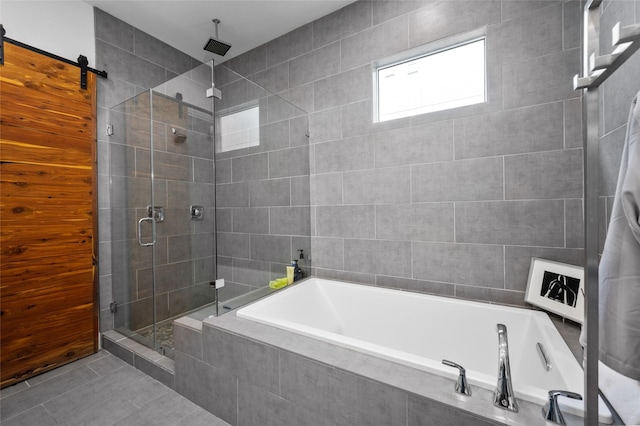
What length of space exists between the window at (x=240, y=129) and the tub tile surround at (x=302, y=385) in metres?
1.15

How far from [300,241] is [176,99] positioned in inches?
57.7

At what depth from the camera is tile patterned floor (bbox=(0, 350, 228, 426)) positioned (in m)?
1.54

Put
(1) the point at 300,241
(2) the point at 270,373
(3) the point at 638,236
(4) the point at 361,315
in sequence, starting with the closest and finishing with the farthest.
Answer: (3) the point at 638,236, (2) the point at 270,373, (4) the point at 361,315, (1) the point at 300,241

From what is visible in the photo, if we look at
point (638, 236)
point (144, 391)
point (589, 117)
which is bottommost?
point (144, 391)

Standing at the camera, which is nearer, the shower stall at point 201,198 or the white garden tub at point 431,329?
the white garden tub at point 431,329

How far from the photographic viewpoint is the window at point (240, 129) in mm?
1887

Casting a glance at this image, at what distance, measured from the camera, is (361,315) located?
6.76 feet

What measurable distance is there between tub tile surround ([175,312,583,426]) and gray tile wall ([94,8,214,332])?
0.51 metres

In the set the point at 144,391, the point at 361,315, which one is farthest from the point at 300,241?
the point at 144,391

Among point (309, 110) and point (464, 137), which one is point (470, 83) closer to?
point (464, 137)

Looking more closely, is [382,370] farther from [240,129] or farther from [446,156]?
[240,129]

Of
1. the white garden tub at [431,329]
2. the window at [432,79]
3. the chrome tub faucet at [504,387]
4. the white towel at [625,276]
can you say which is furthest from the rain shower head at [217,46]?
the chrome tub faucet at [504,387]

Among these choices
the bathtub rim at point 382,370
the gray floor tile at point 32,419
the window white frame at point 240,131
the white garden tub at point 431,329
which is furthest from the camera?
the window white frame at point 240,131

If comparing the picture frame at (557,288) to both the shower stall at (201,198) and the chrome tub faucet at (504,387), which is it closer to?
the chrome tub faucet at (504,387)
